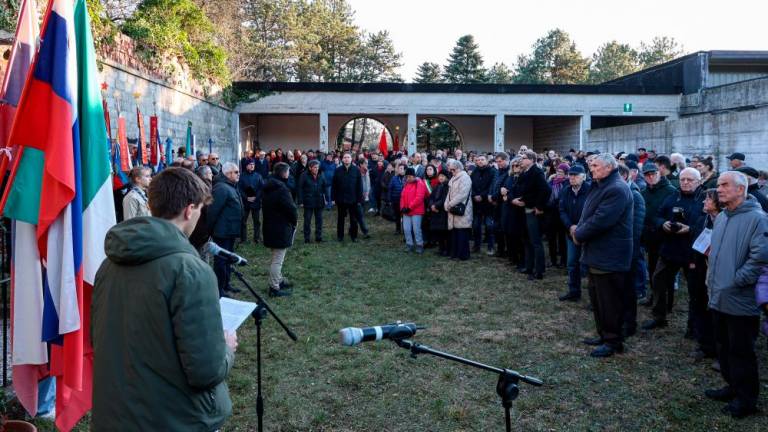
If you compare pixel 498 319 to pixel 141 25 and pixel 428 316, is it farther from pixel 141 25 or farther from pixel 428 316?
pixel 141 25

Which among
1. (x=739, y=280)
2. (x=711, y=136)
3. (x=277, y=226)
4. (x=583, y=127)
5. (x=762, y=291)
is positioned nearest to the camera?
(x=762, y=291)

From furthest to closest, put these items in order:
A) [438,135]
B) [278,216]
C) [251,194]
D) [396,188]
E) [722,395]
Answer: [438,135], [396,188], [251,194], [278,216], [722,395]

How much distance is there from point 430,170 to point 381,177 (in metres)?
4.38

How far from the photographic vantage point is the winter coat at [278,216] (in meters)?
7.92

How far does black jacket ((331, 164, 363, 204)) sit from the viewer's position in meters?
12.6

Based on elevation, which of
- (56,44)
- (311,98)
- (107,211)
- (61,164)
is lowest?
(107,211)

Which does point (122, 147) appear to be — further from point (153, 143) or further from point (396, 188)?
point (396, 188)

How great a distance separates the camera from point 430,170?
11.8m

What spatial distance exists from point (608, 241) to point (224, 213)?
16.0ft

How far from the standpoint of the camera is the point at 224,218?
7531 millimetres

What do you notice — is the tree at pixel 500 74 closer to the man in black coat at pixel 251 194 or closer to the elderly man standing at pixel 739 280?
the man in black coat at pixel 251 194

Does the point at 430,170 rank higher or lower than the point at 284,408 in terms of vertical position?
higher

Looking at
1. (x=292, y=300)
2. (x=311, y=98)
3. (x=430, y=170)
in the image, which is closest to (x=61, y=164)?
(x=292, y=300)

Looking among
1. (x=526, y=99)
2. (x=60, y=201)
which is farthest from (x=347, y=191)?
(x=526, y=99)
